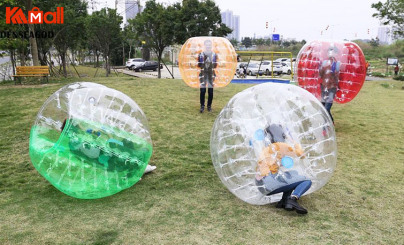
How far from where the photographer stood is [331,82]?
6207 mm

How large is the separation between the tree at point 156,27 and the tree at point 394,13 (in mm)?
11267

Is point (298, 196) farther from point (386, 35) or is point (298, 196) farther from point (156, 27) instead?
point (386, 35)

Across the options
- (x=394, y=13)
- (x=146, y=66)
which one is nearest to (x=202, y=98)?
(x=394, y=13)

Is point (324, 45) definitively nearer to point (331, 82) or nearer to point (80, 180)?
point (331, 82)

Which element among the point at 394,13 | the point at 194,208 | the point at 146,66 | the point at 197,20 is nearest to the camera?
the point at 194,208

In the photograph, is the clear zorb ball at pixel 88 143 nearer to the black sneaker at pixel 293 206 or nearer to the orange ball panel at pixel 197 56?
the black sneaker at pixel 293 206

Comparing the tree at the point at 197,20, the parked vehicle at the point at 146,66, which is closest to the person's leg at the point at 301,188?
the tree at the point at 197,20

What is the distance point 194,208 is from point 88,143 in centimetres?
132

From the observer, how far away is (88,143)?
11.4 ft

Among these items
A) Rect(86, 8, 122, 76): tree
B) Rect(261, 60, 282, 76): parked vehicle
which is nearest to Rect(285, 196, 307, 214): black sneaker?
Rect(86, 8, 122, 76): tree

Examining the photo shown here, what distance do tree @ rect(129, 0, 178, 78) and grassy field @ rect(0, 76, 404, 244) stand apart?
→ 48.6ft

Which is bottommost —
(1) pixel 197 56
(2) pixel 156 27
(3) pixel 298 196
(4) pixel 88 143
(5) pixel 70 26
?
(3) pixel 298 196

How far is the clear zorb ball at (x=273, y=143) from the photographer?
3367mm

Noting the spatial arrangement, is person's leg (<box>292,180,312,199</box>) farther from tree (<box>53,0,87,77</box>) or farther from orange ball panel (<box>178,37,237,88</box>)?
tree (<box>53,0,87,77</box>)
